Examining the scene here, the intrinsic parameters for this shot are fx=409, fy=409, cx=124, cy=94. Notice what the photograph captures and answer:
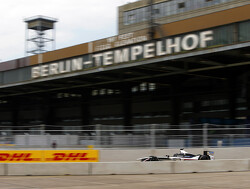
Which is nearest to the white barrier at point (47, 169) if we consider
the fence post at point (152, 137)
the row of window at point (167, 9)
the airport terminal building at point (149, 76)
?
the fence post at point (152, 137)

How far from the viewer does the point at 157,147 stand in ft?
62.8

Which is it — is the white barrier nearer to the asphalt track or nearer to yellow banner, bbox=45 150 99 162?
yellow banner, bbox=45 150 99 162

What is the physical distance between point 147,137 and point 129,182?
735 cm

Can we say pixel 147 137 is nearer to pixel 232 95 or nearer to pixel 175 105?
pixel 232 95

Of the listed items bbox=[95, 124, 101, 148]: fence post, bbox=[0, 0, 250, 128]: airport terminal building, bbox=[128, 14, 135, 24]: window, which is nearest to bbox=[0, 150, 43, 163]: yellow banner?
bbox=[95, 124, 101, 148]: fence post

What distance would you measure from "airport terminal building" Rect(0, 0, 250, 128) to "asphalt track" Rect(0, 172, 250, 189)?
451 inches

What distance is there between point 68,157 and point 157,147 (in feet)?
18.8

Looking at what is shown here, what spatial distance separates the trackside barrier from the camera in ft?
46.3

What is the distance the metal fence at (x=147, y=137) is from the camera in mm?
19156

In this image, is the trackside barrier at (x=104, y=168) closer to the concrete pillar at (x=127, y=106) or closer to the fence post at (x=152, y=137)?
the fence post at (x=152, y=137)

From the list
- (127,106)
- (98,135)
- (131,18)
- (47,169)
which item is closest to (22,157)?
(47,169)

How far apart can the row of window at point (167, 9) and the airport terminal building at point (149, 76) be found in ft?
12.3

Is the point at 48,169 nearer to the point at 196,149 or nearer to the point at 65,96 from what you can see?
the point at 196,149

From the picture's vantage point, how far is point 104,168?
14281 mm
